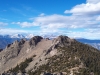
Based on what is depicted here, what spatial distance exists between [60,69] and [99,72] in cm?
3550

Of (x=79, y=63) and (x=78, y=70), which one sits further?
(x=79, y=63)

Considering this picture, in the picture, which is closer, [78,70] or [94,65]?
[78,70]

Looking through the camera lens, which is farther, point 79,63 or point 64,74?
point 79,63

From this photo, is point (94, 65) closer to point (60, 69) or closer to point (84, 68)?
point (84, 68)

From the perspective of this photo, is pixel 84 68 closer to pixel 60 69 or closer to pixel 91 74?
pixel 91 74

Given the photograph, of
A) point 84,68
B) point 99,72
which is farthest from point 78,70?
point 99,72

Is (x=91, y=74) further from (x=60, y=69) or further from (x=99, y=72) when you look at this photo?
(x=60, y=69)

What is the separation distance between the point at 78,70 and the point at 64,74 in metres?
12.0

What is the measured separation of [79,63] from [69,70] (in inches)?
534

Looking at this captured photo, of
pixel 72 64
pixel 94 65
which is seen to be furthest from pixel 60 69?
pixel 94 65

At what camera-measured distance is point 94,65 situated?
19850 cm

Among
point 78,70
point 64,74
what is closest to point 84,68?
point 78,70

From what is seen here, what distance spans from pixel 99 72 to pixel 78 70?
55.0 feet

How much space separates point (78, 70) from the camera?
7224 inches
